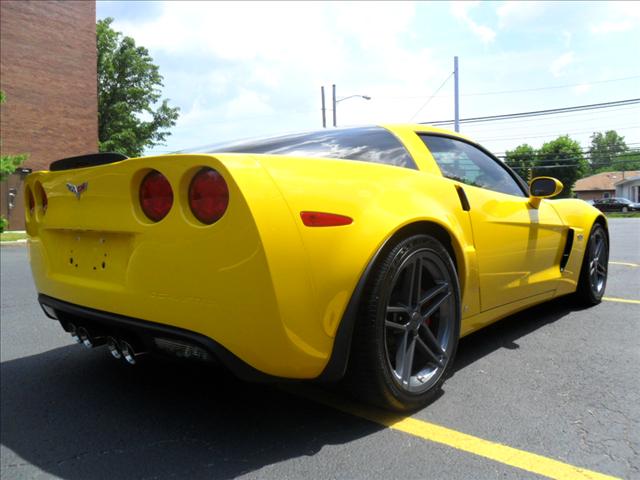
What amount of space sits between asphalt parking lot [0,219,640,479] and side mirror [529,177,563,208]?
0.98m

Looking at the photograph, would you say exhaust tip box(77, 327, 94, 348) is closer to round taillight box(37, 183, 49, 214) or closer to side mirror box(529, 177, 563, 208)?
round taillight box(37, 183, 49, 214)

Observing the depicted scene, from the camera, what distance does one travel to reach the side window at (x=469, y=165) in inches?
123

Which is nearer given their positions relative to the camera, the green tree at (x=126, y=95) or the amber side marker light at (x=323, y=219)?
the amber side marker light at (x=323, y=219)

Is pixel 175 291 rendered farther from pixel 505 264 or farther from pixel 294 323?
pixel 505 264

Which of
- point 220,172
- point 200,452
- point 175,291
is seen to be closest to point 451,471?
point 200,452

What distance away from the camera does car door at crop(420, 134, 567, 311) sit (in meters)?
3.04

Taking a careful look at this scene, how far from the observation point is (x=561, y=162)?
54562 millimetres

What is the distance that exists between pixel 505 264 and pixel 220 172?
1.96 metres

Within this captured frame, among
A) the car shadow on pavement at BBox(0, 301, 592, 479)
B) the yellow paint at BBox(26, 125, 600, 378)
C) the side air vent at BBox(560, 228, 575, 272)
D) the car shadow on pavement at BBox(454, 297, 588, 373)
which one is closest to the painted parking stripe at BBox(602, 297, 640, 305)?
the car shadow on pavement at BBox(454, 297, 588, 373)

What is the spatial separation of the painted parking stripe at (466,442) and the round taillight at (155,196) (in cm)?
126

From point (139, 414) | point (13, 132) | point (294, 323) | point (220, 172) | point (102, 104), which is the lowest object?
point (139, 414)

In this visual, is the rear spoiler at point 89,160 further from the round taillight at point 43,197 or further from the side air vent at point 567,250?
the side air vent at point 567,250

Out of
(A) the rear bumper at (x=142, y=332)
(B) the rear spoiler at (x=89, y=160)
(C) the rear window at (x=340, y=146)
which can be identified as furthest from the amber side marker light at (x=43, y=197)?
(C) the rear window at (x=340, y=146)

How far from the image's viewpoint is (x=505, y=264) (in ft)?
10.5
